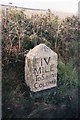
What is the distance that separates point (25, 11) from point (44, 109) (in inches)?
61.5

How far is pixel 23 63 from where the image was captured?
5.16 m

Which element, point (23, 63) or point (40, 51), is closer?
point (23, 63)

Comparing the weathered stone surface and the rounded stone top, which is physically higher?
the rounded stone top

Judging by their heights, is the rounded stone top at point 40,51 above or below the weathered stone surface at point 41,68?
above

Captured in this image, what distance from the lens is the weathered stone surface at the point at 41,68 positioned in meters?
5.18

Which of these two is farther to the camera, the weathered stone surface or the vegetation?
the weathered stone surface

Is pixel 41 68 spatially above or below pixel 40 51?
below

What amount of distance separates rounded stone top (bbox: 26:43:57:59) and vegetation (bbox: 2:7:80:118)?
0.06 m

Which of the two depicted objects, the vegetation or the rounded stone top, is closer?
the vegetation

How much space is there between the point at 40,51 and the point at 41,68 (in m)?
0.26

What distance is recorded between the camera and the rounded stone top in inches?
204

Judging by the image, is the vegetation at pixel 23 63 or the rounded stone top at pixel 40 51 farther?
the rounded stone top at pixel 40 51

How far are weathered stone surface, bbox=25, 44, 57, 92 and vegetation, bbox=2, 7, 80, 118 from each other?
0.08m

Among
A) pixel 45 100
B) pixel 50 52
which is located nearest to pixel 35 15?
pixel 50 52
